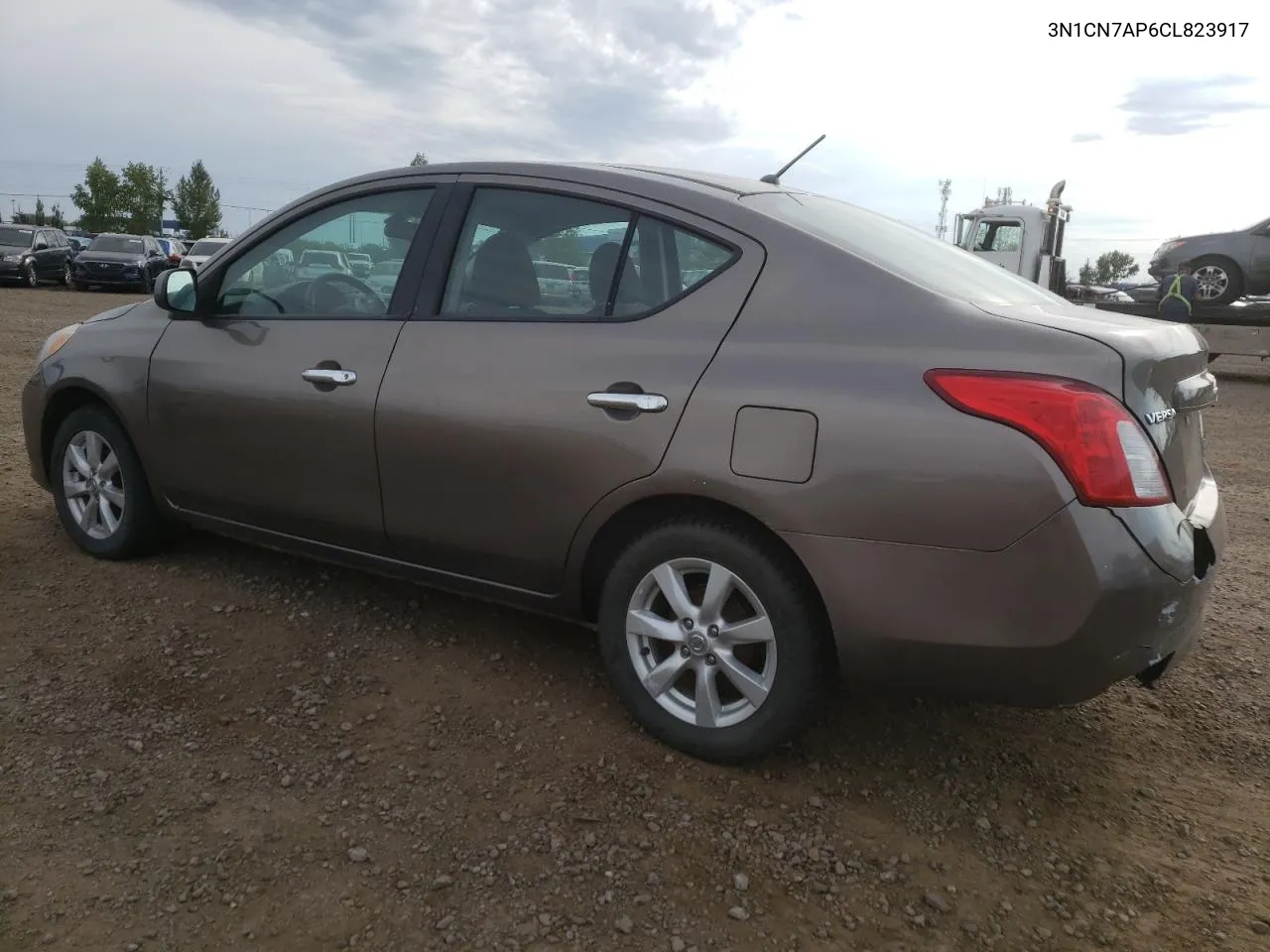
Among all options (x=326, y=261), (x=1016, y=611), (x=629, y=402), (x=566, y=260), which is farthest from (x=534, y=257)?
(x=1016, y=611)

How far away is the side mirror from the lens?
377cm

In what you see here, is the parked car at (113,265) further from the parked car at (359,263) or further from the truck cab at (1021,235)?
the parked car at (359,263)

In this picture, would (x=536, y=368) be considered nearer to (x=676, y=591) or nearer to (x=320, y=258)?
(x=676, y=591)

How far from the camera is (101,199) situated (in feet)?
221

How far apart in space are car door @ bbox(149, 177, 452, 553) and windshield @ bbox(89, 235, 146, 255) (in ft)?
81.7

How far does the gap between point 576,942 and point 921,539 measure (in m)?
1.17

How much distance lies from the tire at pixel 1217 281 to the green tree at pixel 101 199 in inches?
2713

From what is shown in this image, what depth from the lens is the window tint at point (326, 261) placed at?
3346 mm

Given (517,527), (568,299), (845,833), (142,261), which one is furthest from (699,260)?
(142,261)

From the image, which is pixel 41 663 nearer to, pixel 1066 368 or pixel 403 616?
pixel 403 616

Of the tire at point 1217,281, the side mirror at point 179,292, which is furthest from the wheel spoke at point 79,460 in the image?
the tire at point 1217,281

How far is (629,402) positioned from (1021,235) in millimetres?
16021

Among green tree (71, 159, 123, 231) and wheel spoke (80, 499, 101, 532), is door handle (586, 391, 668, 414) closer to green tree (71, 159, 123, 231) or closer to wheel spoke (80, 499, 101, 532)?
wheel spoke (80, 499, 101, 532)

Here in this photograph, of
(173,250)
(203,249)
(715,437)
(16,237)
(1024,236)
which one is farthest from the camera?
(173,250)
